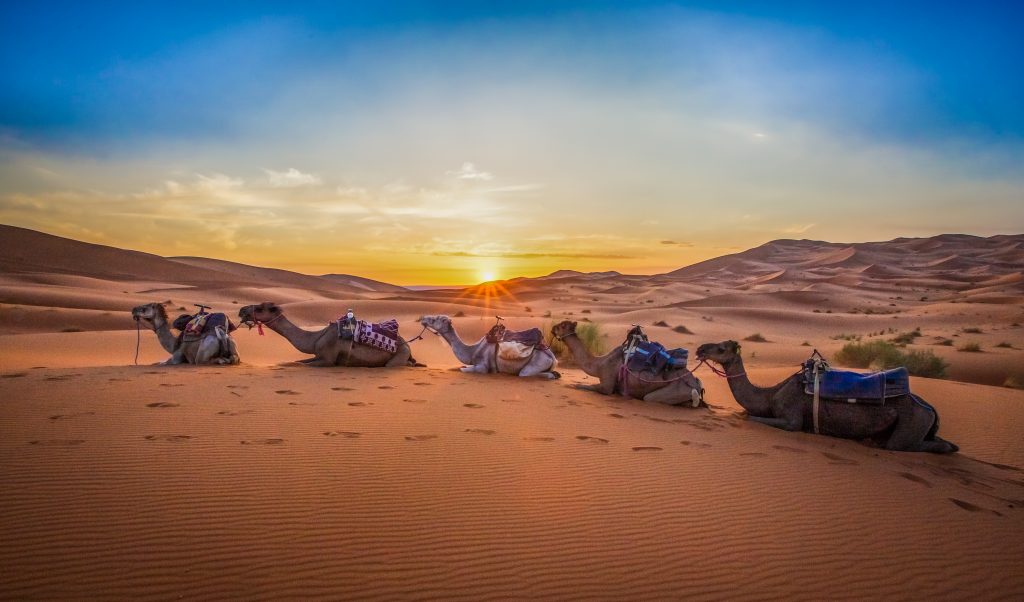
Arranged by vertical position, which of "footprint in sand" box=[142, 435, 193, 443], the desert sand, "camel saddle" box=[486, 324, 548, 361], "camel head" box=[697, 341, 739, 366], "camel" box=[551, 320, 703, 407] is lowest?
the desert sand

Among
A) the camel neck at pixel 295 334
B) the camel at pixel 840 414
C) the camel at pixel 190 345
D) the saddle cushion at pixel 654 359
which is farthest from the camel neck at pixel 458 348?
the camel at pixel 840 414

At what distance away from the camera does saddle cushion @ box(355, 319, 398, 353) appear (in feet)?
32.0

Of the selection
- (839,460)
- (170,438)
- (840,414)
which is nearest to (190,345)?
(170,438)

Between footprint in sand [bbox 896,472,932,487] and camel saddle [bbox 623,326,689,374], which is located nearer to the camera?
footprint in sand [bbox 896,472,932,487]

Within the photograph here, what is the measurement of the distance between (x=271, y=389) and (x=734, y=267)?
10692 cm

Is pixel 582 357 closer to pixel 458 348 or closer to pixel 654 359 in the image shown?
pixel 654 359

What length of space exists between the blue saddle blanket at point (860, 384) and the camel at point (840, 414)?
0.45ft

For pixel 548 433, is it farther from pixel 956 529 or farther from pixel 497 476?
pixel 956 529

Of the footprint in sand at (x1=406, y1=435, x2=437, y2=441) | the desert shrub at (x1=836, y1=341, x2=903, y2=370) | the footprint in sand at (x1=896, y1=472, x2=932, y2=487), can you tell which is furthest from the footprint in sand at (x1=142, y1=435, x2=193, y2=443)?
the desert shrub at (x1=836, y1=341, x2=903, y2=370)

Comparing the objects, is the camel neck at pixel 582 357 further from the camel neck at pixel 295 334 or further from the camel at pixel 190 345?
the camel at pixel 190 345

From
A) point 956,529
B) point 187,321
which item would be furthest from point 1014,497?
point 187,321

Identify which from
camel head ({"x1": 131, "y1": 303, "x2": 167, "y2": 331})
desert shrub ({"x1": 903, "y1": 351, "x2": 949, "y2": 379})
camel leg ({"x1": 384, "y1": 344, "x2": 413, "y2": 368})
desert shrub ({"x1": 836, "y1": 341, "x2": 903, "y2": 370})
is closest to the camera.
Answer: camel head ({"x1": 131, "y1": 303, "x2": 167, "y2": 331})

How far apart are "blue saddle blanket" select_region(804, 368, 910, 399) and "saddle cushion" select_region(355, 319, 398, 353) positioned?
7079 mm

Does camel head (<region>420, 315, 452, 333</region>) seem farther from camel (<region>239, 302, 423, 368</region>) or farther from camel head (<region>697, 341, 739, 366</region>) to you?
camel head (<region>697, 341, 739, 366</region>)
